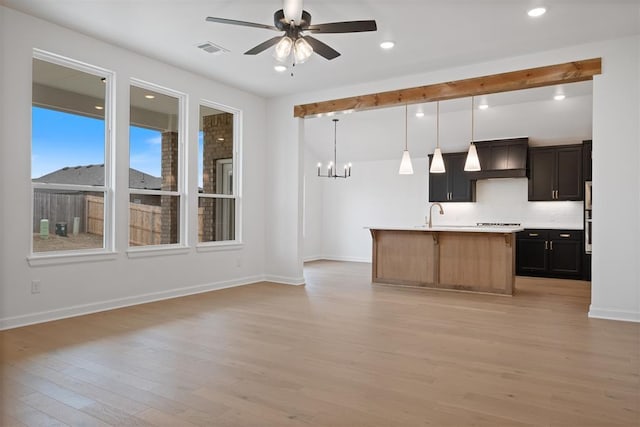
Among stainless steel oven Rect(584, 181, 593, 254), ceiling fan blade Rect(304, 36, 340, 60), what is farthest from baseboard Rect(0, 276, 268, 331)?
stainless steel oven Rect(584, 181, 593, 254)

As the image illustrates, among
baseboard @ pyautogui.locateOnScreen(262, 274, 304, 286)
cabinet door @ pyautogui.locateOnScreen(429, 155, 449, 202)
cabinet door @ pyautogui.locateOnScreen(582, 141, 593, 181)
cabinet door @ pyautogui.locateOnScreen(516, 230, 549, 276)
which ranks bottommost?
baseboard @ pyautogui.locateOnScreen(262, 274, 304, 286)

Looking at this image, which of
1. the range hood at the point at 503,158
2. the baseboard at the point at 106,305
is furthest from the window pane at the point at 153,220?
the range hood at the point at 503,158

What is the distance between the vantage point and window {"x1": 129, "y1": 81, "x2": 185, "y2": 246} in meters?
5.16

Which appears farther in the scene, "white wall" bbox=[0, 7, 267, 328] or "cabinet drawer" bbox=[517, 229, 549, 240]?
"cabinet drawer" bbox=[517, 229, 549, 240]

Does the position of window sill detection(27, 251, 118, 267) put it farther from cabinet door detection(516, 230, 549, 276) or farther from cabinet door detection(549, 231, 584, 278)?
cabinet door detection(549, 231, 584, 278)

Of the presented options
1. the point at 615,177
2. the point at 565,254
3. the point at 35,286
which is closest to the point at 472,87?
the point at 615,177

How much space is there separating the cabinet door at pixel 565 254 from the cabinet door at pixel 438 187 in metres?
2.12

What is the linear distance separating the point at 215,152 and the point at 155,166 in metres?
1.06

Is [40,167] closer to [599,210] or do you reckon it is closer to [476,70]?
[476,70]

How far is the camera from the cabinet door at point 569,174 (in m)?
7.52

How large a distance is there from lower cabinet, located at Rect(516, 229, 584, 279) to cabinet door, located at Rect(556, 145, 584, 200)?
67 centimetres

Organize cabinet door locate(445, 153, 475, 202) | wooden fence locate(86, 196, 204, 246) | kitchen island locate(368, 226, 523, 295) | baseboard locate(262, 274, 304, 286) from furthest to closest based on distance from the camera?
cabinet door locate(445, 153, 475, 202), baseboard locate(262, 274, 304, 286), kitchen island locate(368, 226, 523, 295), wooden fence locate(86, 196, 204, 246)

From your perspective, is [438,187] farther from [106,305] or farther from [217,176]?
[106,305]

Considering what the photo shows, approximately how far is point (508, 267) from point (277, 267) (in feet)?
11.2
